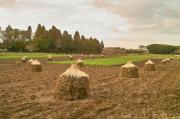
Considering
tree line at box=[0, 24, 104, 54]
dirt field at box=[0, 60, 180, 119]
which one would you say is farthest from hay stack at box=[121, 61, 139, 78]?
tree line at box=[0, 24, 104, 54]

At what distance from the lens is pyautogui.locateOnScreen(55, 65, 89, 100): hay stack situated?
18.0 meters

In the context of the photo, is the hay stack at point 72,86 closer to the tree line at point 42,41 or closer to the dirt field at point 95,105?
the dirt field at point 95,105

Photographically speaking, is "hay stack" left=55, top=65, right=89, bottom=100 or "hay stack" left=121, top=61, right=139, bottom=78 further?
"hay stack" left=121, top=61, right=139, bottom=78

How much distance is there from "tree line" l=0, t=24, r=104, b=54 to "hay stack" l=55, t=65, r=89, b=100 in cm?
10391

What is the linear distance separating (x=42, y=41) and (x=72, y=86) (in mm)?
112994

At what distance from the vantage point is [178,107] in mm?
15570

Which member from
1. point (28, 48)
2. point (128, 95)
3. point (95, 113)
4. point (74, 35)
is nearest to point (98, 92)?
point (128, 95)

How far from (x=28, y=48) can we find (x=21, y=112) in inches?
4261

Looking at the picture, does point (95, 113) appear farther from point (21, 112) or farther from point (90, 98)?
point (90, 98)

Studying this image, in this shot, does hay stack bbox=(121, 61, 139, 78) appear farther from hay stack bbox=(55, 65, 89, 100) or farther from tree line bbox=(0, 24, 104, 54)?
tree line bbox=(0, 24, 104, 54)

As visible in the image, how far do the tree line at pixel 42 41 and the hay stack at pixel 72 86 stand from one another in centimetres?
10391

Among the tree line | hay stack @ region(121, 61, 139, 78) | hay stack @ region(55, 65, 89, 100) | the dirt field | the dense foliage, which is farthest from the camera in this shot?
the dense foliage

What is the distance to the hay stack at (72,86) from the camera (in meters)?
18.0

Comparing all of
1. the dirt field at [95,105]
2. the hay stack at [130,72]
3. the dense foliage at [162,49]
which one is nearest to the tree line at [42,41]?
the dense foliage at [162,49]
